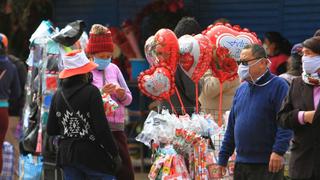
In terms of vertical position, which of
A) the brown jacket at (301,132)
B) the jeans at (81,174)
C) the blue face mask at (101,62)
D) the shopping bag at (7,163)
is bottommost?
the shopping bag at (7,163)

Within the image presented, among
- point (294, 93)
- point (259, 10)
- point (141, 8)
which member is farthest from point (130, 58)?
point (294, 93)

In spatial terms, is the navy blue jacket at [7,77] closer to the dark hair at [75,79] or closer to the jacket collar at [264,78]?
the dark hair at [75,79]

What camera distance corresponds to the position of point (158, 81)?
7539 millimetres

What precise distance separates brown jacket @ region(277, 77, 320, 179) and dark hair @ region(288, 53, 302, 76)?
224 centimetres

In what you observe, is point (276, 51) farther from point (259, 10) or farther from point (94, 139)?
point (94, 139)

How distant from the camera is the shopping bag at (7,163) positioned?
1072 centimetres

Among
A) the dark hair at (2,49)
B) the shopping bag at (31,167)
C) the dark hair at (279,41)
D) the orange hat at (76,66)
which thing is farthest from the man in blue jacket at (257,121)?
the dark hair at (2,49)

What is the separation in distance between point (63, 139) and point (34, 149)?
2149 millimetres

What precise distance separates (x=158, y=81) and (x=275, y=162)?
4.98ft

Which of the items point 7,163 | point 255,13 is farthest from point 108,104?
point 255,13

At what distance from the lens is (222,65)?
8.12 m

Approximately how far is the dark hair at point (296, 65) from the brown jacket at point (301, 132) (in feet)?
7.34

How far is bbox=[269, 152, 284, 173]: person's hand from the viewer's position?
21.3ft

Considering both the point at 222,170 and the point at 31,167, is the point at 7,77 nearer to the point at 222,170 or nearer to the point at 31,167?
the point at 31,167
